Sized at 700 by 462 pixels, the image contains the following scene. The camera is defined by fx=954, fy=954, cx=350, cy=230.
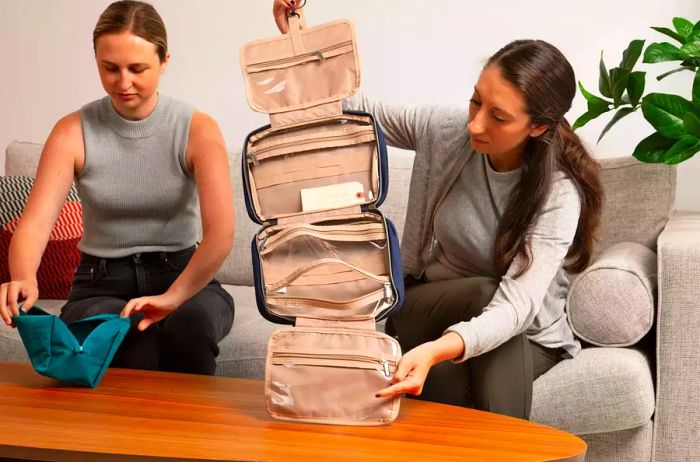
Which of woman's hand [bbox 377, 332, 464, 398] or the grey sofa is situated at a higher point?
woman's hand [bbox 377, 332, 464, 398]

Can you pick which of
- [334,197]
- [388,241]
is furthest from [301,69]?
[388,241]

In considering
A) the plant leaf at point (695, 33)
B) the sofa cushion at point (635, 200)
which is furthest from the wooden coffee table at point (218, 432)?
the plant leaf at point (695, 33)

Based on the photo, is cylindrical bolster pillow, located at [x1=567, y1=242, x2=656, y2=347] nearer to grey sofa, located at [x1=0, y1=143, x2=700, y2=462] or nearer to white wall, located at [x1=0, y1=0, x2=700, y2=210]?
grey sofa, located at [x1=0, y1=143, x2=700, y2=462]

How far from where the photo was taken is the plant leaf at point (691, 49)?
2223mm

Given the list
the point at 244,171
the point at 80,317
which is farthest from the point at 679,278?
the point at 80,317

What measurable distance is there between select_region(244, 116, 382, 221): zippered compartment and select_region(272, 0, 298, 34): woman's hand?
190mm

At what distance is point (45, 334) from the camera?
5.28 ft

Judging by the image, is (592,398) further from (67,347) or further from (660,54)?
(67,347)

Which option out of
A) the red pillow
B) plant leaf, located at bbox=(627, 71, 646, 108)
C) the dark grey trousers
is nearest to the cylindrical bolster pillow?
the dark grey trousers

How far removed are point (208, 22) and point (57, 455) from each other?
208 cm

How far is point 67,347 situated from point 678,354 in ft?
4.14

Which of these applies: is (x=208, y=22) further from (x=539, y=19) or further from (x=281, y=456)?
Result: (x=281, y=456)

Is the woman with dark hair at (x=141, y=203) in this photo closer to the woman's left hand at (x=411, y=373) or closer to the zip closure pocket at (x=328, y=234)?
the zip closure pocket at (x=328, y=234)

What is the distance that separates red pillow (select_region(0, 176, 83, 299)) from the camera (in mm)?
2549
